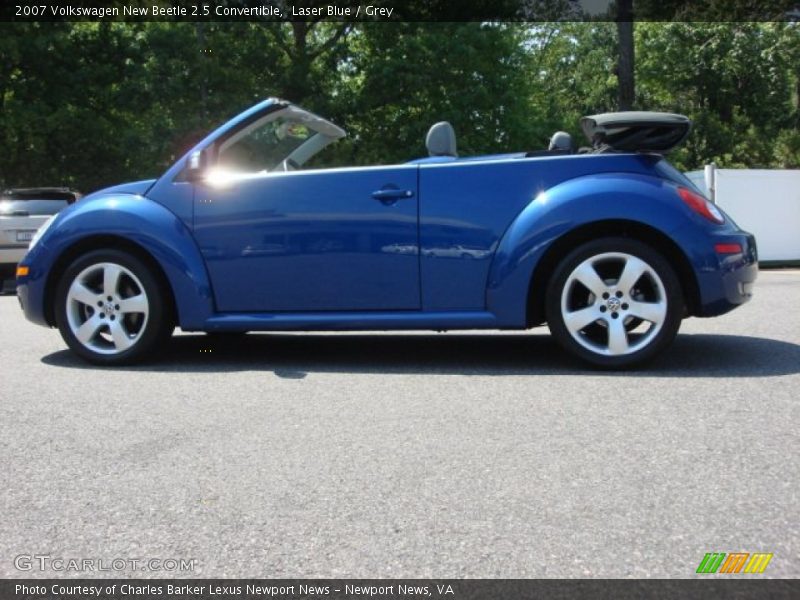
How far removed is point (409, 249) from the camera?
5363 mm

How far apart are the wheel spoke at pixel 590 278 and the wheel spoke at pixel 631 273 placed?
0.36ft

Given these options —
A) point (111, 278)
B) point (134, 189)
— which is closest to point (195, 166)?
point (134, 189)

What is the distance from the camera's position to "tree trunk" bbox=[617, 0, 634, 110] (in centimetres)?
2228

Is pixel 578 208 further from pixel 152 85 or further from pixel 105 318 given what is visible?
pixel 152 85

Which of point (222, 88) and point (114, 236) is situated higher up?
point (222, 88)

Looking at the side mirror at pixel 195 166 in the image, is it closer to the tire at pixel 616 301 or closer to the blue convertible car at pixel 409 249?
the blue convertible car at pixel 409 249

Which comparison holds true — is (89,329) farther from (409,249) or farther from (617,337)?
(617,337)

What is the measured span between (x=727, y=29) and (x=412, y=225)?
103 feet

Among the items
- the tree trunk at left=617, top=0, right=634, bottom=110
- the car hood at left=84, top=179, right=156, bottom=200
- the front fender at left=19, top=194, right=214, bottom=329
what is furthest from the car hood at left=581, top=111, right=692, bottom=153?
the tree trunk at left=617, top=0, right=634, bottom=110

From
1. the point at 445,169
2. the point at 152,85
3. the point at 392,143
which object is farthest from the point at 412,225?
the point at 392,143

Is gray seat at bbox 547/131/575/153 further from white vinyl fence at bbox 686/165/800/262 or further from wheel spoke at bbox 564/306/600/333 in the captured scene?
white vinyl fence at bbox 686/165/800/262

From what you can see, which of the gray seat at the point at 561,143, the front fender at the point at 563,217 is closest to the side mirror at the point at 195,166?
the front fender at the point at 563,217

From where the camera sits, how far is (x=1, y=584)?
7.66 feet

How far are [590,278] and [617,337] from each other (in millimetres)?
362
